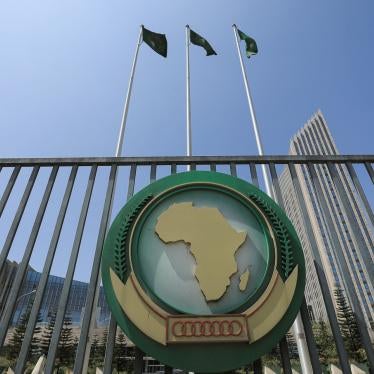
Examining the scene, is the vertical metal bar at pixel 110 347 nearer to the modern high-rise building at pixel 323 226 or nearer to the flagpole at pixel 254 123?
the flagpole at pixel 254 123

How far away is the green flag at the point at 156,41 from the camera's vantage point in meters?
10.7

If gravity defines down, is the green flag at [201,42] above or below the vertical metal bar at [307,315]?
above

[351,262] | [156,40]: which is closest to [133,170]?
[156,40]

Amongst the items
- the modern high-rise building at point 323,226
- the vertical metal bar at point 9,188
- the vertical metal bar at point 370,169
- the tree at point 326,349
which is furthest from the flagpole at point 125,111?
the modern high-rise building at point 323,226

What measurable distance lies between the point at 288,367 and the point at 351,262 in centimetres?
10545

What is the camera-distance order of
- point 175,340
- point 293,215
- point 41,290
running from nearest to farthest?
point 175,340 < point 41,290 < point 293,215

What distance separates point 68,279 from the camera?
10.9 ft

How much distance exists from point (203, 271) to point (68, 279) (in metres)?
1.49

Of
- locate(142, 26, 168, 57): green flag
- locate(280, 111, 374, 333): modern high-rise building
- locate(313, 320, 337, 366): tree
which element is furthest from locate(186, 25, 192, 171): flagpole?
locate(280, 111, 374, 333): modern high-rise building

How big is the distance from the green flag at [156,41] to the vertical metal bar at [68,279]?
26.0 feet

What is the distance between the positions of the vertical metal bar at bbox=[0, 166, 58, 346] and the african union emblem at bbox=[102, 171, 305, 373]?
3.48 ft

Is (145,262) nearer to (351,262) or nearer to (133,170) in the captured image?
(133,170)

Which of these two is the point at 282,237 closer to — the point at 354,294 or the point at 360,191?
the point at 354,294

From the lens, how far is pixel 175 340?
2.70 metres
